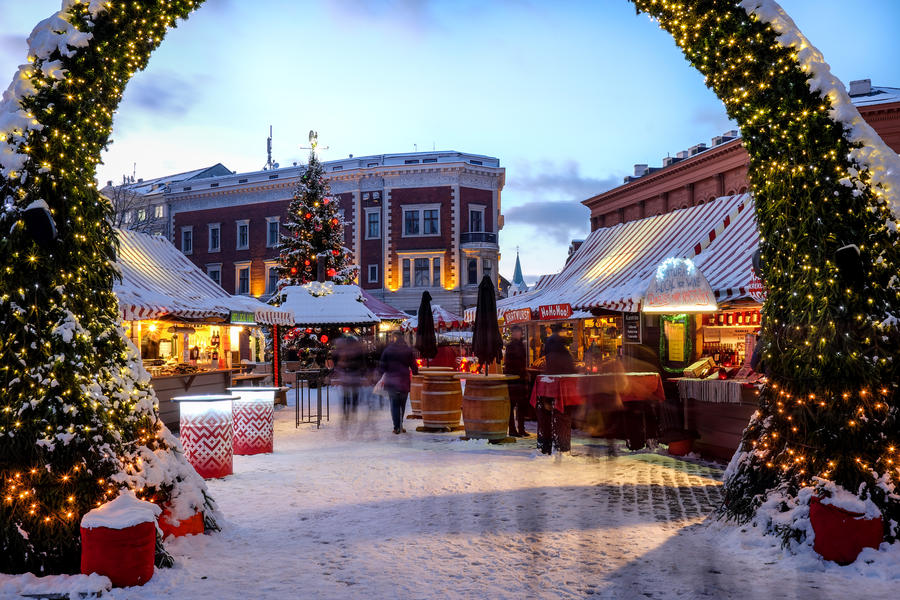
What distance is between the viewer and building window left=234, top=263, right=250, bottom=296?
44906 mm

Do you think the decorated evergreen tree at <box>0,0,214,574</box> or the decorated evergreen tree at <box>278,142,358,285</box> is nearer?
the decorated evergreen tree at <box>0,0,214,574</box>

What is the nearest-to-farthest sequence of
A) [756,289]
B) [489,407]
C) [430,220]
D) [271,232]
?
[756,289] → [489,407] → [430,220] → [271,232]

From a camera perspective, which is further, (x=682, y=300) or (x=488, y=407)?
(x=488, y=407)

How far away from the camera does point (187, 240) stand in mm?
46844

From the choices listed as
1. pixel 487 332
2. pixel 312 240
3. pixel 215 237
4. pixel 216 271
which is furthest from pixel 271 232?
pixel 487 332

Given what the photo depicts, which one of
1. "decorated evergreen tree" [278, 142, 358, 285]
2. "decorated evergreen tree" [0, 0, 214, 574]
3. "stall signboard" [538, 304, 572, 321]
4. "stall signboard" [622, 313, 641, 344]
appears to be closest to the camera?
"decorated evergreen tree" [0, 0, 214, 574]

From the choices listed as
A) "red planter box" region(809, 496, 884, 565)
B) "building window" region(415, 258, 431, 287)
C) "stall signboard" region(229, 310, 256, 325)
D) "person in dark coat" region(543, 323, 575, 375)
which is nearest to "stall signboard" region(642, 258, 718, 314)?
"person in dark coat" region(543, 323, 575, 375)

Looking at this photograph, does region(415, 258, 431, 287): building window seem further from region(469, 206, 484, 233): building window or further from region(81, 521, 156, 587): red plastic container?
region(81, 521, 156, 587): red plastic container

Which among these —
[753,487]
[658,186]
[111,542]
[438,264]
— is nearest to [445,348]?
[753,487]

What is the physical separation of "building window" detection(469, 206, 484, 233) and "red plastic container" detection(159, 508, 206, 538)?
3600 cm

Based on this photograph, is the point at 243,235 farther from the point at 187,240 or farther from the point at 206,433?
the point at 206,433

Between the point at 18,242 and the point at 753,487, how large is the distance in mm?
6076

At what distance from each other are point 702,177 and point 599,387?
714 inches

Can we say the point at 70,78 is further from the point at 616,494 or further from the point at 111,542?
the point at 616,494
